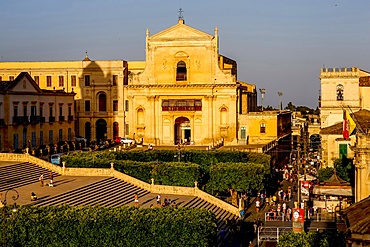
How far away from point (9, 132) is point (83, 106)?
81.0 feet

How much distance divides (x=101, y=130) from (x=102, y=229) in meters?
56.1

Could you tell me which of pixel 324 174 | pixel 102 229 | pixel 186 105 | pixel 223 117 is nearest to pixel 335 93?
pixel 223 117

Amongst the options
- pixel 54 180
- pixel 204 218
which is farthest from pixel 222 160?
pixel 204 218

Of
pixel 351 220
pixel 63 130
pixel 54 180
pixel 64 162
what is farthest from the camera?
pixel 63 130

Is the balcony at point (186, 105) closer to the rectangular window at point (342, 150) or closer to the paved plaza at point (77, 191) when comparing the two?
the rectangular window at point (342, 150)

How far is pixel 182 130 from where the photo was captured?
78188 mm

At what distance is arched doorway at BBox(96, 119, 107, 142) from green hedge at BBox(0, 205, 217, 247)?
54.5 metres

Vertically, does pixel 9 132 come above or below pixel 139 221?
above

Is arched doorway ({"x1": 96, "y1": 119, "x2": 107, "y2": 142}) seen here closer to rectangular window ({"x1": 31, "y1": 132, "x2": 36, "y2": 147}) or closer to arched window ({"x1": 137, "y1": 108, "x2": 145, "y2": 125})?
arched window ({"x1": 137, "y1": 108, "x2": 145, "y2": 125})

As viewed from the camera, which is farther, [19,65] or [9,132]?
[19,65]

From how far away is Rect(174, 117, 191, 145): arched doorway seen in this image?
77.2 meters

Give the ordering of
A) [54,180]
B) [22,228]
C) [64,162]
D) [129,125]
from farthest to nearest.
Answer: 1. [129,125]
2. [64,162]
3. [54,180]
4. [22,228]

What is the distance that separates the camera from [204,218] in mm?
29359

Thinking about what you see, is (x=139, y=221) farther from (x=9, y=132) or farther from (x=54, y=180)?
(x=9, y=132)
